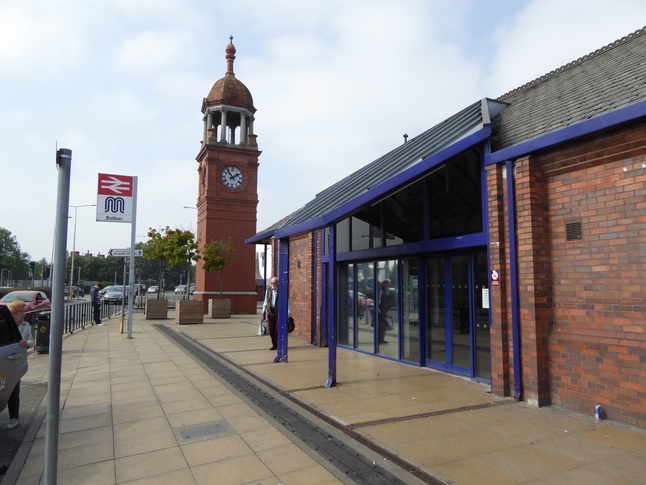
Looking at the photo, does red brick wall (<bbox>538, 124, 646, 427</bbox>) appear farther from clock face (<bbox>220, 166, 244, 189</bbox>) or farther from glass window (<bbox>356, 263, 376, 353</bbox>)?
clock face (<bbox>220, 166, 244, 189</bbox>)

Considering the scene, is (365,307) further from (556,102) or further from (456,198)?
(556,102)

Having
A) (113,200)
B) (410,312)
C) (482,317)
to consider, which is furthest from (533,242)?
(113,200)

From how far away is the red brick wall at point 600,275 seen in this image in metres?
4.66

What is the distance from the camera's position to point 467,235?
6.76 meters

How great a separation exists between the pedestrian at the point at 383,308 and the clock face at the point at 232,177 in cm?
1772

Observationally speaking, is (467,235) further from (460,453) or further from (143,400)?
(143,400)

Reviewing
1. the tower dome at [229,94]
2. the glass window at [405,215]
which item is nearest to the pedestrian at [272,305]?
the glass window at [405,215]

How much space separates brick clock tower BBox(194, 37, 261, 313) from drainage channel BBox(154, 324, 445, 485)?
678 inches

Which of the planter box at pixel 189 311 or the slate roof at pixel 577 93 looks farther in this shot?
the planter box at pixel 189 311

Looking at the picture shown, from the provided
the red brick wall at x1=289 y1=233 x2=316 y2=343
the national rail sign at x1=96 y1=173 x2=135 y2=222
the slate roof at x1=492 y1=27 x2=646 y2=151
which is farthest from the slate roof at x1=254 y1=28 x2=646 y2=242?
the national rail sign at x1=96 y1=173 x2=135 y2=222

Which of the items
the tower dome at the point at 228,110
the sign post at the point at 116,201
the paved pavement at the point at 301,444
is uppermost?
the tower dome at the point at 228,110

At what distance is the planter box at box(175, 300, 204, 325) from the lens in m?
17.5

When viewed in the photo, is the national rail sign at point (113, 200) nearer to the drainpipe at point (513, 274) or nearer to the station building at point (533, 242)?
the station building at point (533, 242)

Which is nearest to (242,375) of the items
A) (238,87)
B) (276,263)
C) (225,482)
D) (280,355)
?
(280,355)
